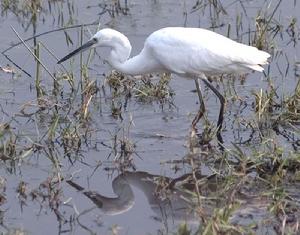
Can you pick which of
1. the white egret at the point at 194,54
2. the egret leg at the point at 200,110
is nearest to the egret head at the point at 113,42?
the white egret at the point at 194,54

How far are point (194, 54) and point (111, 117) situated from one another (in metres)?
0.91

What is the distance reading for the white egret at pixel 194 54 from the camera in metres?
7.53

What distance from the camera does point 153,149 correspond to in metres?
7.25

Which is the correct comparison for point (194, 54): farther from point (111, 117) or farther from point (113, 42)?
point (111, 117)

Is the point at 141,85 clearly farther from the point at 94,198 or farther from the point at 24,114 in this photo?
the point at 94,198

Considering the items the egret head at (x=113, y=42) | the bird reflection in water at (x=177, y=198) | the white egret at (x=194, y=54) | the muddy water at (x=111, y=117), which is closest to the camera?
the bird reflection in water at (x=177, y=198)

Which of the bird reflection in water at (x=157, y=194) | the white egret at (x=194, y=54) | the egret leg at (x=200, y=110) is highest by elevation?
the white egret at (x=194, y=54)

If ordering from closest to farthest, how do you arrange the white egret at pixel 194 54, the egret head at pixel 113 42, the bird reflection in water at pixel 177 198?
1. the bird reflection in water at pixel 177 198
2. the white egret at pixel 194 54
3. the egret head at pixel 113 42

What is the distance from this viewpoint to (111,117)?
793 centimetres

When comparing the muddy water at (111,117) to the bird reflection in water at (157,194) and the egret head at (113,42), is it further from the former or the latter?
the egret head at (113,42)

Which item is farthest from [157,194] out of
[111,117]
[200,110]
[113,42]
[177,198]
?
[113,42]

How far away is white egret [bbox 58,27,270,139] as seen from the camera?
7.53 m

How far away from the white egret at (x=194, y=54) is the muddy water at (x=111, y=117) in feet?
1.36

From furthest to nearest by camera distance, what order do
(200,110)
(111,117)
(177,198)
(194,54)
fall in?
(111,117)
(200,110)
(194,54)
(177,198)
